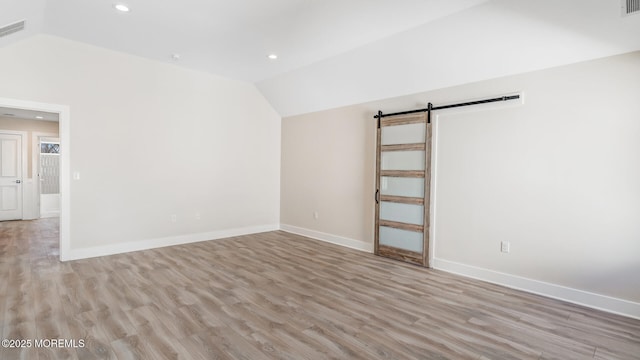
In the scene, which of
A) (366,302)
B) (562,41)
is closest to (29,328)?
(366,302)

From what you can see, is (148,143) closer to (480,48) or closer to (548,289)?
(480,48)

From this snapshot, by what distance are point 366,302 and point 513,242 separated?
1.92 m

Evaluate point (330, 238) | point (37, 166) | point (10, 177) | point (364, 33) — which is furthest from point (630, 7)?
point (10, 177)

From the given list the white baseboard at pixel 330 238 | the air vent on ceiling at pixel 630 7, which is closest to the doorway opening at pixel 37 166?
the white baseboard at pixel 330 238

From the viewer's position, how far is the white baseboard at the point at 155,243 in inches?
173

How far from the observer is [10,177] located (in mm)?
7488

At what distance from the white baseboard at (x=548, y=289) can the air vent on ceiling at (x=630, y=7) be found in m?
2.54

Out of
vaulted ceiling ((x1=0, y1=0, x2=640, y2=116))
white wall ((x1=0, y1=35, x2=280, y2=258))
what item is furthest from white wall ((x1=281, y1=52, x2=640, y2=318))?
white wall ((x1=0, y1=35, x2=280, y2=258))

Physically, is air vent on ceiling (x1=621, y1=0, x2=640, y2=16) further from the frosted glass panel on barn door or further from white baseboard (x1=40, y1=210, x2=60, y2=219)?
white baseboard (x1=40, y1=210, x2=60, y2=219)

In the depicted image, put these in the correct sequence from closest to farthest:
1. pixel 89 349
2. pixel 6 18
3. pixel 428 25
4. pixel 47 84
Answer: pixel 89 349
pixel 6 18
pixel 428 25
pixel 47 84

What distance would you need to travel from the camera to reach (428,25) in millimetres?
3430

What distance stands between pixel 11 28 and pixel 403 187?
502 centimetres

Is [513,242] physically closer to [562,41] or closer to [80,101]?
[562,41]

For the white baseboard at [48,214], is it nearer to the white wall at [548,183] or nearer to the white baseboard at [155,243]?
the white baseboard at [155,243]
